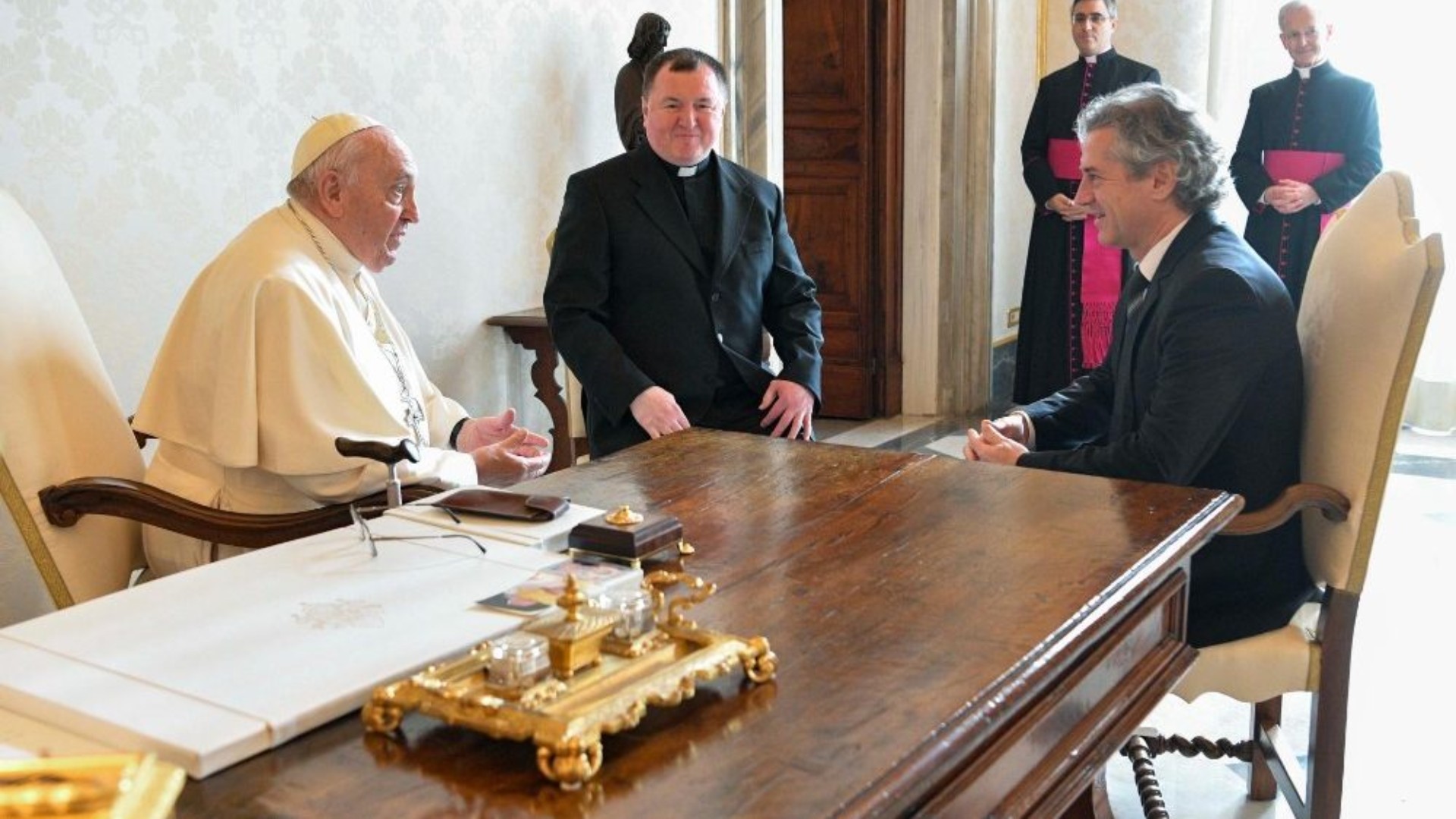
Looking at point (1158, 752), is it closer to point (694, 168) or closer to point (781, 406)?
point (781, 406)

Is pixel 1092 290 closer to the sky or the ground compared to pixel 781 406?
closer to the ground

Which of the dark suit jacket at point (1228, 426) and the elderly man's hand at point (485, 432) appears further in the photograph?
the elderly man's hand at point (485, 432)

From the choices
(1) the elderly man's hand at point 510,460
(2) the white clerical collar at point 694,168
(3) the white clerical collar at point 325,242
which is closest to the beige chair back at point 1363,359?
(1) the elderly man's hand at point 510,460

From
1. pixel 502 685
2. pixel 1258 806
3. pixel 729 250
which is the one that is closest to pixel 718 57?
pixel 729 250

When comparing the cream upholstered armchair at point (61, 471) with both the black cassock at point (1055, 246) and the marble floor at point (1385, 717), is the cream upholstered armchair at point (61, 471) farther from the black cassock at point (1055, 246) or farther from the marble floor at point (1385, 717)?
the black cassock at point (1055, 246)

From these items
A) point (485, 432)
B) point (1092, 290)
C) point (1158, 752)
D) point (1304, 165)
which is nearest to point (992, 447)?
point (1158, 752)

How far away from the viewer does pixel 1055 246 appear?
6621mm

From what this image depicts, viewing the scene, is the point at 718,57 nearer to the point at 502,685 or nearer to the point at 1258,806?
the point at 1258,806

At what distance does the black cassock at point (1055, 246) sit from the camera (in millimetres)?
6539

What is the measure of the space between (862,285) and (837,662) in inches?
234

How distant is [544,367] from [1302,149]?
3.71m

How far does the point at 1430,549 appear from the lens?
200 inches

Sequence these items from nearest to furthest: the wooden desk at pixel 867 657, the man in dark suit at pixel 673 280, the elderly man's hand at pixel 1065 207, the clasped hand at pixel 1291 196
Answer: the wooden desk at pixel 867 657 → the man in dark suit at pixel 673 280 → the clasped hand at pixel 1291 196 → the elderly man's hand at pixel 1065 207

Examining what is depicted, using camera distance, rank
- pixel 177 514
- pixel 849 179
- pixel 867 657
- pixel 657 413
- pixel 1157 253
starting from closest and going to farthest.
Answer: pixel 867 657
pixel 177 514
pixel 1157 253
pixel 657 413
pixel 849 179
